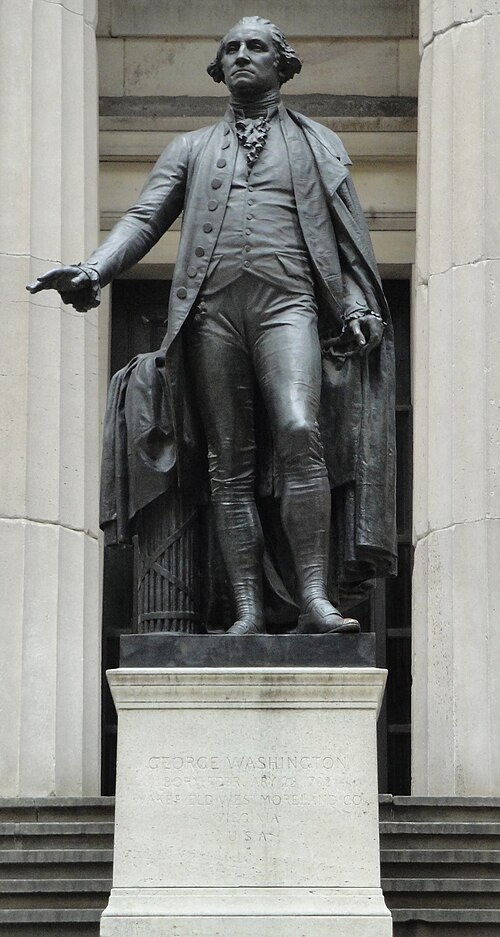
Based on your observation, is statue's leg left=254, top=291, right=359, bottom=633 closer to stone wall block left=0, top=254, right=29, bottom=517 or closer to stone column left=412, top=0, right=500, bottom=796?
stone column left=412, top=0, right=500, bottom=796

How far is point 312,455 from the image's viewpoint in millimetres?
10945

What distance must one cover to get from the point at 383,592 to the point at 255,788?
9775 millimetres

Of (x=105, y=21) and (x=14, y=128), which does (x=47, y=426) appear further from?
(x=105, y=21)

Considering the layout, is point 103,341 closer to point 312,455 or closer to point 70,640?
point 70,640

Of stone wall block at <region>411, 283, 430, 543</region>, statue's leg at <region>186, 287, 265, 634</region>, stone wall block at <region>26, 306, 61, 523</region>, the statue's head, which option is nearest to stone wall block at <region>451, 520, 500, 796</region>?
stone wall block at <region>411, 283, 430, 543</region>

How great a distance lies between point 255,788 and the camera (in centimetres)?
1034

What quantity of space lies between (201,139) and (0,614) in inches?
220

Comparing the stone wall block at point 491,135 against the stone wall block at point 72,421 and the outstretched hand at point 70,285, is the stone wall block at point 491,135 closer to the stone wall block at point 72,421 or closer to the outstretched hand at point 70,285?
the stone wall block at point 72,421

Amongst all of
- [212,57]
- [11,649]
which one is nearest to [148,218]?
[11,649]

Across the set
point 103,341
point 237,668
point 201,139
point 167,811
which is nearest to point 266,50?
point 201,139

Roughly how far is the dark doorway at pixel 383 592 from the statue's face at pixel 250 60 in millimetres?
8316

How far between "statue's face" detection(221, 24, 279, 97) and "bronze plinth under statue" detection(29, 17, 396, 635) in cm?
1

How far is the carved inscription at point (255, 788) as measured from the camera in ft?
33.7

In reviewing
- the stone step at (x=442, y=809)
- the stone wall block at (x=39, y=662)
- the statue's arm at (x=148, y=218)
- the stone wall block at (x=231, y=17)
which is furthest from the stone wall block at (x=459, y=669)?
the stone wall block at (x=231, y=17)
